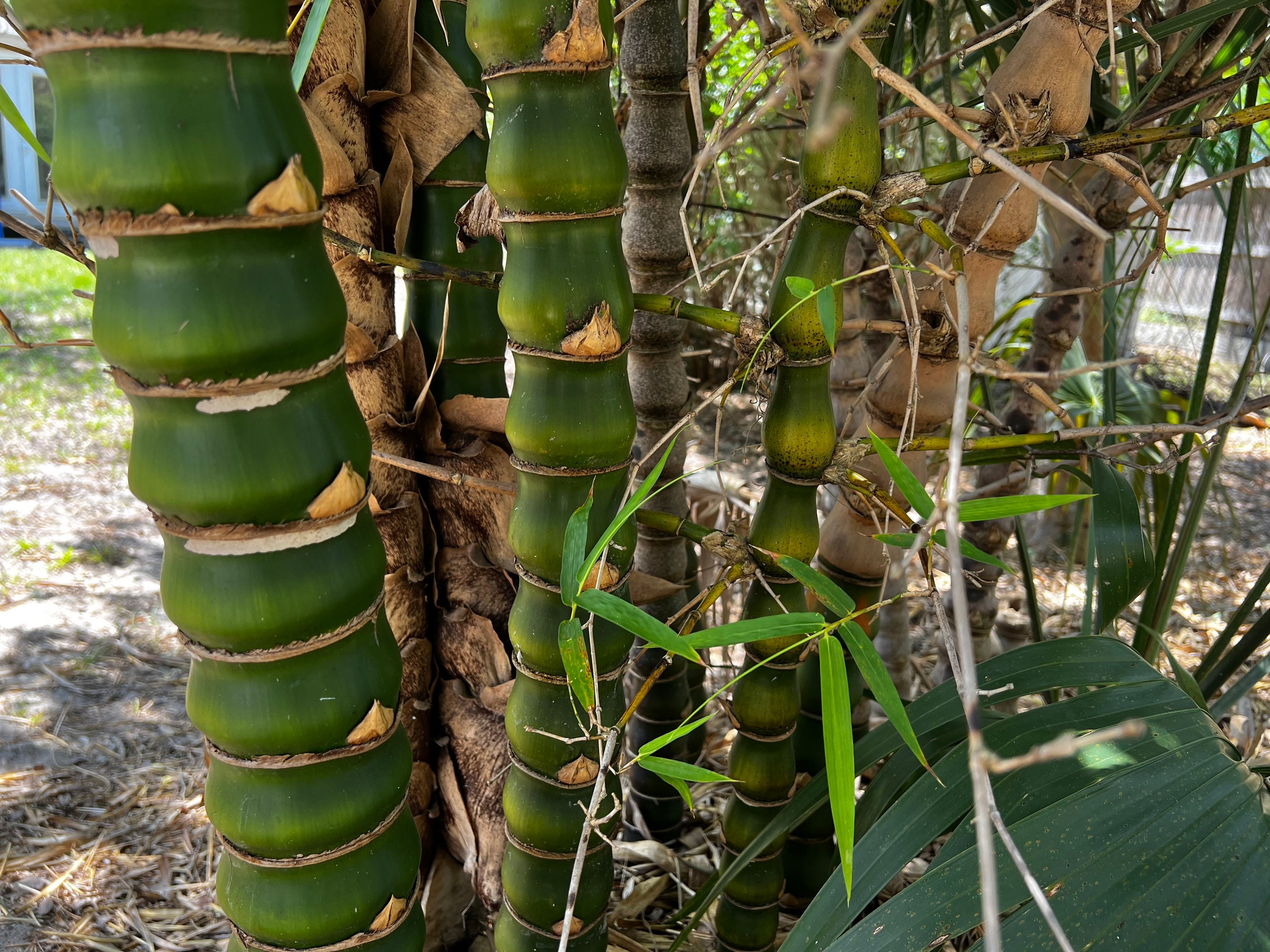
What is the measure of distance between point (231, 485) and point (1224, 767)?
0.66 m

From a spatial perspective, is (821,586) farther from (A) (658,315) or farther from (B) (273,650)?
(A) (658,315)

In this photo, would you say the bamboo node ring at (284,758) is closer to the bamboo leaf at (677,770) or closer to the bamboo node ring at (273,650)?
the bamboo node ring at (273,650)

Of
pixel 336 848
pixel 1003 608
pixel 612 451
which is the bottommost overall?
pixel 1003 608

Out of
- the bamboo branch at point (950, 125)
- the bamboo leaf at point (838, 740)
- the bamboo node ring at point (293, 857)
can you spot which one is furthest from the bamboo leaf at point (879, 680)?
the bamboo node ring at point (293, 857)

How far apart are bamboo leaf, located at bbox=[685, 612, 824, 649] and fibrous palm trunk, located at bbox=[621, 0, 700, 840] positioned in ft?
0.99

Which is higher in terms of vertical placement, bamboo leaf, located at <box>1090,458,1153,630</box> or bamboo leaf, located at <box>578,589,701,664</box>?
bamboo leaf, located at <box>578,589,701,664</box>

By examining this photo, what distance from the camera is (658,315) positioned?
996 mm

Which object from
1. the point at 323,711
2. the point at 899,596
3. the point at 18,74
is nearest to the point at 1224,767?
the point at 899,596

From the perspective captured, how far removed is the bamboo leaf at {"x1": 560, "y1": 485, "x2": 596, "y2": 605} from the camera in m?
0.56

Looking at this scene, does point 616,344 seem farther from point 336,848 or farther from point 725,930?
point 725,930

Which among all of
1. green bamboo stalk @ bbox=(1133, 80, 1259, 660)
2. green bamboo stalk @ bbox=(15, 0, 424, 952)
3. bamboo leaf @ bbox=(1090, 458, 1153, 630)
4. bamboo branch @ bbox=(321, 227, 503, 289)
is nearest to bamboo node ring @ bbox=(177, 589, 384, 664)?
green bamboo stalk @ bbox=(15, 0, 424, 952)

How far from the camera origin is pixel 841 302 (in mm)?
666

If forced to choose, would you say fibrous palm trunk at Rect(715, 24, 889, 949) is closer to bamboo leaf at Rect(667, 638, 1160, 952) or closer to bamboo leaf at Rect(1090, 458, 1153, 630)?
bamboo leaf at Rect(667, 638, 1160, 952)

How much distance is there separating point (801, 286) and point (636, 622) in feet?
0.85
